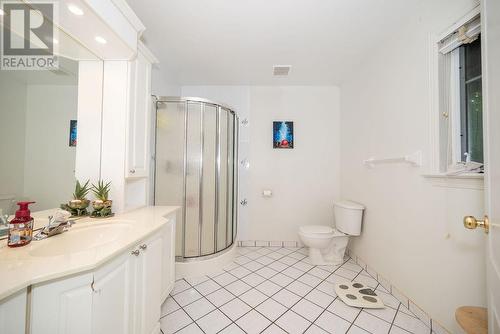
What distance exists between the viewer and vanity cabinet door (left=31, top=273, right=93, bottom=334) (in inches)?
26.3

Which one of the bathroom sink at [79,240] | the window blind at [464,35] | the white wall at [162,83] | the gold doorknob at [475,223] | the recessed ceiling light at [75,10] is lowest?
the bathroom sink at [79,240]

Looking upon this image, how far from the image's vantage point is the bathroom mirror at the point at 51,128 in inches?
38.8

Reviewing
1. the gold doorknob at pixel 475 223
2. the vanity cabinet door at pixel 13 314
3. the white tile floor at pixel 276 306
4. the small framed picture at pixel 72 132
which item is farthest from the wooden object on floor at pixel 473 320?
the small framed picture at pixel 72 132

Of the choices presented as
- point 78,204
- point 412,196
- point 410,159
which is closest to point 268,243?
point 412,196

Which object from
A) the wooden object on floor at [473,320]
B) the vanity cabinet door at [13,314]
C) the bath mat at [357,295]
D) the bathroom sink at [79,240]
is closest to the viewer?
the vanity cabinet door at [13,314]

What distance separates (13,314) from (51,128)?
40.9 inches

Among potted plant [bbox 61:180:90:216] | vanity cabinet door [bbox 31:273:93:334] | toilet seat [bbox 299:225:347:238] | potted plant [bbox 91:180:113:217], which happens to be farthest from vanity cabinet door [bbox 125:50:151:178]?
toilet seat [bbox 299:225:347:238]

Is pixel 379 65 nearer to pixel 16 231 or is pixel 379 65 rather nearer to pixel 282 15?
pixel 282 15

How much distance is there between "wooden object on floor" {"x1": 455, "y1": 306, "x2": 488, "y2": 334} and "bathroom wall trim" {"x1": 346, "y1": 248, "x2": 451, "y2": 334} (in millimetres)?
504

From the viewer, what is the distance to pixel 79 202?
4.40 ft

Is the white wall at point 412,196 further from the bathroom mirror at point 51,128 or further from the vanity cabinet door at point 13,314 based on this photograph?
the bathroom mirror at point 51,128

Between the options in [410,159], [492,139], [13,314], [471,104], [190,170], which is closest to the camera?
[13,314]

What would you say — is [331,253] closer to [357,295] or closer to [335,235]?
[335,235]

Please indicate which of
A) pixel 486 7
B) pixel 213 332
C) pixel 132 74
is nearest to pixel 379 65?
pixel 486 7
